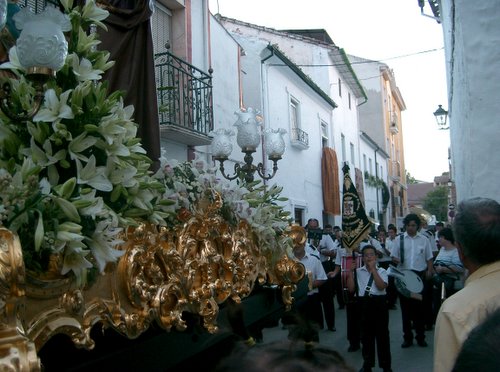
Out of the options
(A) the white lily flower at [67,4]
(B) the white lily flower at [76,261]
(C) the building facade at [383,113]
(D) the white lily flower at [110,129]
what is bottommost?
(B) the white lily flower at [76,261]

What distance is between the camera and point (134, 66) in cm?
231

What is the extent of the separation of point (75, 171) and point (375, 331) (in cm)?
434

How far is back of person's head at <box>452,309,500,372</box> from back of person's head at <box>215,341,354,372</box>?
18 cm

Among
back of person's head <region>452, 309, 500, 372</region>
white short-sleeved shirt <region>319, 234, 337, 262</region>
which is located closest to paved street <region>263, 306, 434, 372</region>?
white short-sleeved shirt <region>319, 234, 337, 262</region>

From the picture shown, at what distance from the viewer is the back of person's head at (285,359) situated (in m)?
0.80

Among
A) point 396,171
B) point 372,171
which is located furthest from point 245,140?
point 396,171

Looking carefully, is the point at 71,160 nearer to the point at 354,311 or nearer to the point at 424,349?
the point at 354,311

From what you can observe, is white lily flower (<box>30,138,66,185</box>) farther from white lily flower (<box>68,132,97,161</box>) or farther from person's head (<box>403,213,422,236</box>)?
person's head (<box>403,213,422,236</box>)

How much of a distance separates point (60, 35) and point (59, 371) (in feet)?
2.92

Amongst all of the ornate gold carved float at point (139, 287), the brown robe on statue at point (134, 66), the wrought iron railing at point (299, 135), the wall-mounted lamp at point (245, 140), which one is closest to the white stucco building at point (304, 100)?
the wrought iron railing at point (299, 135)

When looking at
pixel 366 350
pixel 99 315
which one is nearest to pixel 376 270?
pixel 366 350

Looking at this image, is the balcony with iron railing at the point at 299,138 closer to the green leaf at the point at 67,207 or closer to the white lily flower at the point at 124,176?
the white lily flower at the point at 124,176

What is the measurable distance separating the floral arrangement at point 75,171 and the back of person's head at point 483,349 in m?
0.88

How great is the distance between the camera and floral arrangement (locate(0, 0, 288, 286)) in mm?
1323
